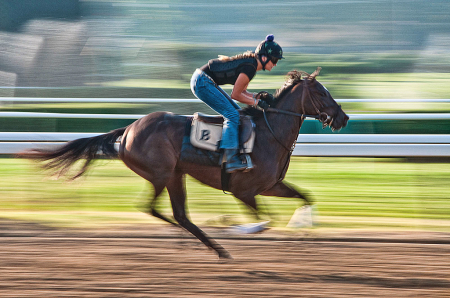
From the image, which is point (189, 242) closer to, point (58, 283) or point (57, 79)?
point (58, 283)

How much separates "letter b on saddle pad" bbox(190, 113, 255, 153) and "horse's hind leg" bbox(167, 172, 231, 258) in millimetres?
348

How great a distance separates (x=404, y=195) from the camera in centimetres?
578

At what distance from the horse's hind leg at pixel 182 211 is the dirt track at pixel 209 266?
0.10 metres

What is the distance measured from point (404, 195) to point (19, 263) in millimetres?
4018

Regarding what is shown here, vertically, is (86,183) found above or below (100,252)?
below

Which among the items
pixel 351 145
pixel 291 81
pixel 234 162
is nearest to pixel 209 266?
pixel 234 162

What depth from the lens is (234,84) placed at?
398 centimetres

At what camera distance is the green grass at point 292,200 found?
4918mm

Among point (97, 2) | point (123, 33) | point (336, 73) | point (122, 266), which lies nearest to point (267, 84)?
point (336, 73)

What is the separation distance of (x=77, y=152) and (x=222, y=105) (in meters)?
1.24

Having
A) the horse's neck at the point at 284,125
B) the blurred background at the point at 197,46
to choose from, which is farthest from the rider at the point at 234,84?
the blurred background at the point at 197,46

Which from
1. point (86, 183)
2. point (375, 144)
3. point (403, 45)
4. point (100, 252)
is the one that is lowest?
point (86, 183)

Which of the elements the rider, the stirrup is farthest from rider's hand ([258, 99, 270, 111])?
the stirrup

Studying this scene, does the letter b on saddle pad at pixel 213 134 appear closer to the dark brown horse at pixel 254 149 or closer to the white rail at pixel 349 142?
the dark brown horse at pixel 254 149
